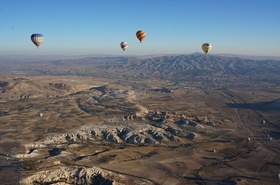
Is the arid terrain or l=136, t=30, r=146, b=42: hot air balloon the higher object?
l=136, t=30, r=146, b=42: hot air balloon

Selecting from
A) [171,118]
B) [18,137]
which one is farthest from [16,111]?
[171,118]

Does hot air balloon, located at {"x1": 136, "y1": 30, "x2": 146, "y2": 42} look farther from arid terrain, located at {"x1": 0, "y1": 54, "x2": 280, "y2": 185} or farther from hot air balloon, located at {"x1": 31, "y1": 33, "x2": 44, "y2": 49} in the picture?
arid terrain, located at {"x1": 0, "y1": 54, "x2": 280, "y2": 185}

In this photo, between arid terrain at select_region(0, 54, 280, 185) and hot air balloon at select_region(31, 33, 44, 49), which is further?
hot air balloon at select_region(31, 33, 44, 49)

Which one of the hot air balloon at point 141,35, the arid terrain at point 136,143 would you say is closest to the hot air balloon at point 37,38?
the arid terrain at point 136,143

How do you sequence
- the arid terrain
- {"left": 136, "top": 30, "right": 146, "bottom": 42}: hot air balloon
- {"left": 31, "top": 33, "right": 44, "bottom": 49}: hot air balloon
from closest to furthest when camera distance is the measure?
the arid terrain < {"left": 31, "top": 33, "right": 44, "bottom": 49}: hot air balloon < {"left": 136, "top": 30, "right": 146, "bottom": 42}: hot air balloon

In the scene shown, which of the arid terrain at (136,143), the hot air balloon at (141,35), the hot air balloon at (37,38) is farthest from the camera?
the hot air balloon at (141,35)

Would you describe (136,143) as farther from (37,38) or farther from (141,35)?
(37,38)

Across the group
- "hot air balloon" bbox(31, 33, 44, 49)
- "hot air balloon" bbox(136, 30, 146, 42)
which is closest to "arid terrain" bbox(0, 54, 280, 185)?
"hot air balloon" bbox(31, 33, 44, 49)

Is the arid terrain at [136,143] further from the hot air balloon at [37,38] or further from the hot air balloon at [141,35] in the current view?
the hot air balloon at [141,35]

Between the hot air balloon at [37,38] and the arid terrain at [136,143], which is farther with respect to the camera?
the hot air balloon at [37,38]

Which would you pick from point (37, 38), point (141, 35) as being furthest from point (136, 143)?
point (37, 38)

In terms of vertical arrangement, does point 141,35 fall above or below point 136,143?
above

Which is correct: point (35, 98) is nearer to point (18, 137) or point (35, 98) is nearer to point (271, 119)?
point (18, 137)
